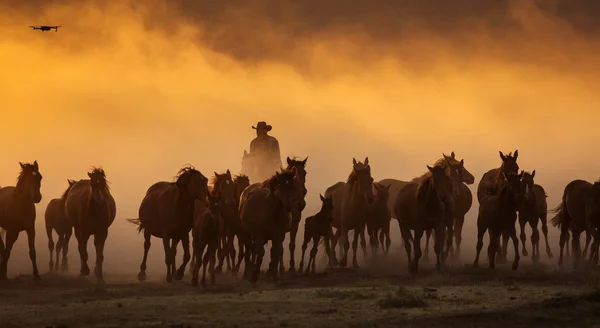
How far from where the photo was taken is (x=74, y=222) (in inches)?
1146

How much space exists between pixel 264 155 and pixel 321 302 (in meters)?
25.7

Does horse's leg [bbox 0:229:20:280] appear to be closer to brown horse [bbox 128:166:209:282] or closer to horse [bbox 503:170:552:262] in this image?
brown horse [bbox 128:166:209:282]

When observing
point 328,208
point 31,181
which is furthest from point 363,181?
point 31,181

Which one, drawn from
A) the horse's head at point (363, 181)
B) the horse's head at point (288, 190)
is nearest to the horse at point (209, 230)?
the horse's head at point (288, 190)

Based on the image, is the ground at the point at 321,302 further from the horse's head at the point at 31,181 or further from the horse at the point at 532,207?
the horse at the point at 532,207

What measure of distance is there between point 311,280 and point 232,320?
9560mm

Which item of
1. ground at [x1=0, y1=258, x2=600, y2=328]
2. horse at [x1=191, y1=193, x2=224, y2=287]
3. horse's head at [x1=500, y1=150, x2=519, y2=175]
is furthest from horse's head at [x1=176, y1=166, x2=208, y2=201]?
horse's head at [x1=500, y1=150, x2=519, y2=175]

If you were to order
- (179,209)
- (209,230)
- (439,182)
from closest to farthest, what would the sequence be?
(209,230), (179,209), (439,182)

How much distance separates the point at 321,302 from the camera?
2117 centimetres

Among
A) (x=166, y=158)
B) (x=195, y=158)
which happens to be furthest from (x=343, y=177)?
(x=166, y=158)

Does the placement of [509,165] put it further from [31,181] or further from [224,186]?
[31,181]

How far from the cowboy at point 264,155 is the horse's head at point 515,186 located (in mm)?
17718

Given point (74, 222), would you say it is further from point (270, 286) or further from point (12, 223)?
point (270, 286)

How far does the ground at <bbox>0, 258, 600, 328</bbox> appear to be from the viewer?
61.0 ft
